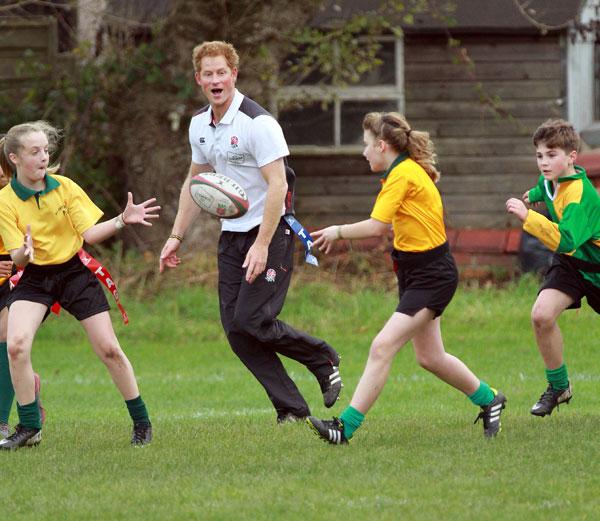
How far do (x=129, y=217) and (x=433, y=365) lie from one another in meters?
1.92

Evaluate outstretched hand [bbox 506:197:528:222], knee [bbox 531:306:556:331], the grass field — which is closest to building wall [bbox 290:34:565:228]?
the grass field

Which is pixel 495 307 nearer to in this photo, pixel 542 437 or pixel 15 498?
pixel 542 437

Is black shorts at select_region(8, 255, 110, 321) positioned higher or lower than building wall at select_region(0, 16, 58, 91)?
lower

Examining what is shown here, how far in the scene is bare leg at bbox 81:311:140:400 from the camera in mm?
7305

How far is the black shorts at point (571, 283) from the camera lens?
25.1 feet

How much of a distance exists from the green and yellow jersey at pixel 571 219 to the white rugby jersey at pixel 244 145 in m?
1.57

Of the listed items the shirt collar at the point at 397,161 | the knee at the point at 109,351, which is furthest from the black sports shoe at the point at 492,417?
the knee at the point at 109,351

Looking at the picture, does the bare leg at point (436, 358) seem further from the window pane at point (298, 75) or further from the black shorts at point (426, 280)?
the window pane at point (298, 75)

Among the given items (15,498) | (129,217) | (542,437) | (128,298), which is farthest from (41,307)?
(128,298)

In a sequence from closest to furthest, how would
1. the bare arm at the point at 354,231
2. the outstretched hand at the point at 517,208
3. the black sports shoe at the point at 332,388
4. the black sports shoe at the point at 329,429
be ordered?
the outstretched hand at the point at 517,208 < the bare arm at the point at 354,231 < the black sports shoe at the point at 329,429 < the black sports shoe at the point at 332,388

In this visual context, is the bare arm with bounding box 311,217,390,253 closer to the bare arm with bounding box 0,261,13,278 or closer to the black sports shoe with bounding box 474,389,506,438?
the black sports shoe with bounding box 474,389,506,438

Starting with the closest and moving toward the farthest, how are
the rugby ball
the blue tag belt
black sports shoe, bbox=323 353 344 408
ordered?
the blue tag belt < the rugby ball < black sports shoe, bbox=323 353 344 408

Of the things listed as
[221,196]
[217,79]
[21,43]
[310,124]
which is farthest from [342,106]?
[221,196]

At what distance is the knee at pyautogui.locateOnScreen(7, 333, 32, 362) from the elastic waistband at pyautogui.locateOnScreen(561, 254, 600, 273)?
3.18 m
